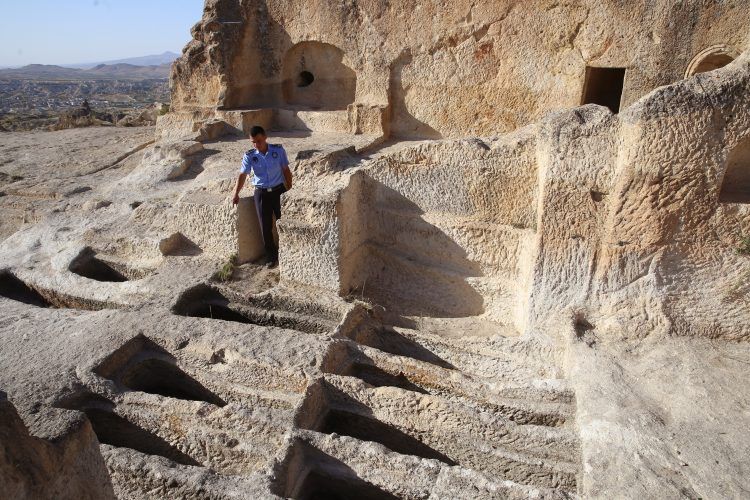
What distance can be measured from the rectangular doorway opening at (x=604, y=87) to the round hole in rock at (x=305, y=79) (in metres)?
4.00

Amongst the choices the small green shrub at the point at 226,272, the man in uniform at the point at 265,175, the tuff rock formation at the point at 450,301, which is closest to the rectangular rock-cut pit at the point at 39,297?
the tuff rock formation at the point at 450,301

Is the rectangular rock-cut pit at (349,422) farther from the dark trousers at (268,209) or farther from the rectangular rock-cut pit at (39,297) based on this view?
the rectangular rock-cut pit at (39,297)

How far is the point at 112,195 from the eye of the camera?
7148mm

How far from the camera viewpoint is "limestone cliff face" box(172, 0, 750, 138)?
18.9 feet

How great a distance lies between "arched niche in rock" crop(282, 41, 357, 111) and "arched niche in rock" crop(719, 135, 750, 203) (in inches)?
206

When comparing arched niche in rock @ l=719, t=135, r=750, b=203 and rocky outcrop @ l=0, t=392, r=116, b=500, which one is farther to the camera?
arched niche in rock @ l=719, t=135, r=750, b=203

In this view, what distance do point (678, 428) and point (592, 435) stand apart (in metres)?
0.48

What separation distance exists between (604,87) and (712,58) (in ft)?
5.89

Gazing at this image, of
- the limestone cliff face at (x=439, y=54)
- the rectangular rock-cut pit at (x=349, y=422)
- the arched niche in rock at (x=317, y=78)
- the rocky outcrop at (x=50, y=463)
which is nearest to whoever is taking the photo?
the rocky outcrop at (x=50, y=463)

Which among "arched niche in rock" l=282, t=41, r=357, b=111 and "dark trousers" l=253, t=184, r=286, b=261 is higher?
"arched niche in rock" l=282, t=41, r=357, b=111

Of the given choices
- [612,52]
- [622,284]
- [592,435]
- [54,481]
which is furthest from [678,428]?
[612,52]

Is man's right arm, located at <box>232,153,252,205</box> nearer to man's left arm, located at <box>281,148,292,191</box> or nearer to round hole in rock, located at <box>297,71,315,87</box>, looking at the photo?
man's left arm, located at <box>281,148,292,191</box>

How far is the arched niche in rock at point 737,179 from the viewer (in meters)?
3.76

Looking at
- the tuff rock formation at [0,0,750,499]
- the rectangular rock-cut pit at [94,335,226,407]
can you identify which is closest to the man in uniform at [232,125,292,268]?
the tuff rock formation at [0,0,750,499]
